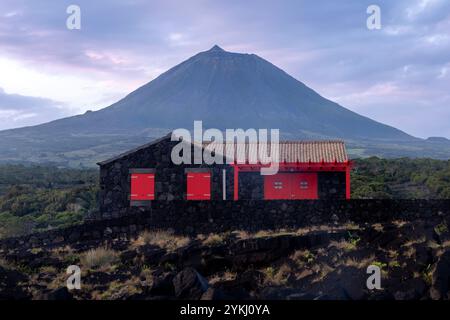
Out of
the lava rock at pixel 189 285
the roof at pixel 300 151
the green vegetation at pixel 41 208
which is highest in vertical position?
the roof at pixel 300 151

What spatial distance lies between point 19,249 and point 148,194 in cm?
711

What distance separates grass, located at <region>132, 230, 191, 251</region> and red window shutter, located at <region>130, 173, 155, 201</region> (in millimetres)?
6622

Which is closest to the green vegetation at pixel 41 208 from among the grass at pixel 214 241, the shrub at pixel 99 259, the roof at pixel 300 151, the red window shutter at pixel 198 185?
the red window shutter at pixel 198 185

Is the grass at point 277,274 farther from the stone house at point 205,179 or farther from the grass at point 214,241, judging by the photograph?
the stone house at point 205,179

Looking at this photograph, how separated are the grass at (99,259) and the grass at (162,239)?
70.4 inches

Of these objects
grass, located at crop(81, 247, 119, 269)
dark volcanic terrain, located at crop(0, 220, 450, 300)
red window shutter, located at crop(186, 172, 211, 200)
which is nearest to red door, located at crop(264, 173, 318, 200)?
red window shutter, located at crop(186, 172, 211, 200)

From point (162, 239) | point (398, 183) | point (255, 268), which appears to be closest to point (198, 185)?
point (162, 239)

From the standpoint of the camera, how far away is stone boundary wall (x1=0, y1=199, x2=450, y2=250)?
1761 centimetres

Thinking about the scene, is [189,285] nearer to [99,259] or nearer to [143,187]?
[99,259]

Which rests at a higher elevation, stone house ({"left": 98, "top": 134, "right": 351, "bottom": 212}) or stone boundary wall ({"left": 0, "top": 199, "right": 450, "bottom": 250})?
stone house ({"left": 98, "top": 134, "right": 351, "bottom": 212})

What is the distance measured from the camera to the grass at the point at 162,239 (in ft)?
52.1

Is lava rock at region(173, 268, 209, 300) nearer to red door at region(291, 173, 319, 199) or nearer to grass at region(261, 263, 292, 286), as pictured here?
grass at region(261, 263, 292, 286)
